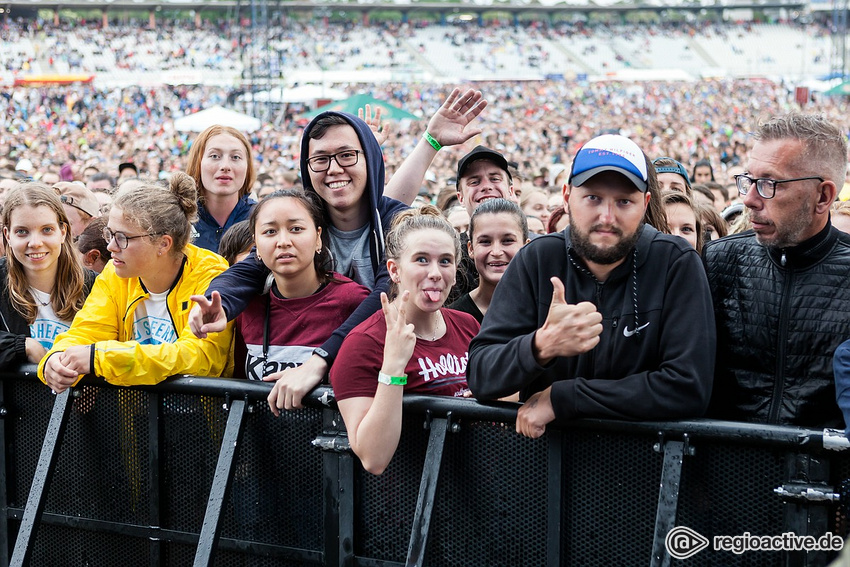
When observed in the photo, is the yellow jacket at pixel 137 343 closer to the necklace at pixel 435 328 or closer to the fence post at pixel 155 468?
the fence post at pixel 155 468

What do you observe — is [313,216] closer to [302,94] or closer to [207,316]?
[207,316]

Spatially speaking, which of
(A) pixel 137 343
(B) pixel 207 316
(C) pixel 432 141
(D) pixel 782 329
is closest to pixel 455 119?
(C) pixel 432 141

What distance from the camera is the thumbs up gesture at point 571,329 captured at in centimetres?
223

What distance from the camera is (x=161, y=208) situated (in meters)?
3.31

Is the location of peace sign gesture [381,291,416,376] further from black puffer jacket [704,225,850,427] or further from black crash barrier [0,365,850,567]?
black puffer jacket [704,225,850,427]

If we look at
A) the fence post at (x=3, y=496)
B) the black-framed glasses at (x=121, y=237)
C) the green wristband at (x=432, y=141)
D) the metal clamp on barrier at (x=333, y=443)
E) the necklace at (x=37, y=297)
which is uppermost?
the green wristband at (x=432, y=141)

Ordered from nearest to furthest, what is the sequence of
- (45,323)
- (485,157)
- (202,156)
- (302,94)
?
(45,323)
(202,156)
(485,157)
(302,94)

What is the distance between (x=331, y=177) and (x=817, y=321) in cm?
183

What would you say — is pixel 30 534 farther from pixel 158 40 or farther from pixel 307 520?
pixel 158 40

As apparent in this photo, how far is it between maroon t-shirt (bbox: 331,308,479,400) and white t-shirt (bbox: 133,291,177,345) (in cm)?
88

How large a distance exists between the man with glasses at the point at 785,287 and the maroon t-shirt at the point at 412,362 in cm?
81

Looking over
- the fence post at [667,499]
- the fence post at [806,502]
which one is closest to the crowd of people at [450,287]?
the fence post at [667,499]

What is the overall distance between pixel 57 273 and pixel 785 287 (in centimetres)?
279

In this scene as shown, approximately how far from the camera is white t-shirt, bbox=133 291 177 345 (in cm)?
326
